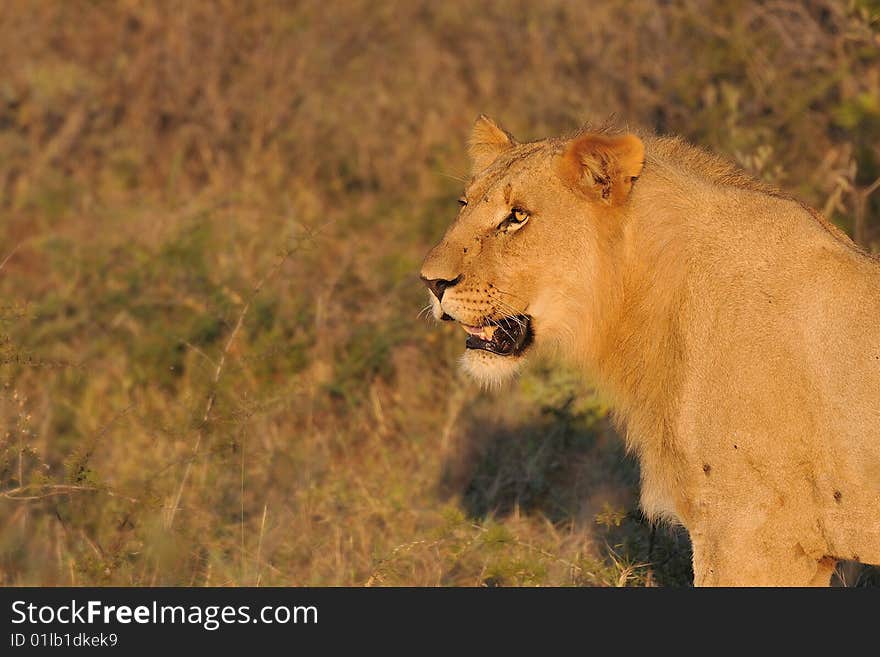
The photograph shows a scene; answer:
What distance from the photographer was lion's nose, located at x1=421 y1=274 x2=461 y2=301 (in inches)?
168

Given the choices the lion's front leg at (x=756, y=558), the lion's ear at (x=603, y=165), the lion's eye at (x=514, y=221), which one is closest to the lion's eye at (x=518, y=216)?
the lion's eye at (x=514, y=221)

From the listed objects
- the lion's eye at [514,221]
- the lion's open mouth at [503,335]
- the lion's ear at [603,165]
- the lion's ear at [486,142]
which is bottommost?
the lion's open mouth at [503,335]

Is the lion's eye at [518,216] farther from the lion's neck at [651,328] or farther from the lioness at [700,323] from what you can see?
the lion's neck at [651,328]

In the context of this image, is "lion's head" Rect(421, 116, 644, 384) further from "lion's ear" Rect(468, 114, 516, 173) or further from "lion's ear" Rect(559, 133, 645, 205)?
"lion's ear" Rect(468, 114, 516, 173)

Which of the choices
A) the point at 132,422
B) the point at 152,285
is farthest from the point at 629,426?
the point at 152,285

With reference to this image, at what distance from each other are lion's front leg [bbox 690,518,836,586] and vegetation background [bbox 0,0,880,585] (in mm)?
1319

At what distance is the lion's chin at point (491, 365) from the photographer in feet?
14.6

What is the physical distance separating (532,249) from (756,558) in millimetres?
1189

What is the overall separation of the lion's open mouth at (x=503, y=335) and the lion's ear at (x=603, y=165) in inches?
19.3

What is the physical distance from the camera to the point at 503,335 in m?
4.43

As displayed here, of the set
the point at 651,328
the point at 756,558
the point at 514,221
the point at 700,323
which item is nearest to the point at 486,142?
the point at 514,221

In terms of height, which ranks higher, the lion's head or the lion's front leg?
the lion's head

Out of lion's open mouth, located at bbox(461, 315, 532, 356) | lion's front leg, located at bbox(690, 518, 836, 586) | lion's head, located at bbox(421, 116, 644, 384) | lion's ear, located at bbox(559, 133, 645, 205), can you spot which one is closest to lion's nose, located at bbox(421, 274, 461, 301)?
lion's head, located at bbox(421, 116, 644, 384)

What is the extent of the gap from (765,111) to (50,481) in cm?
551
